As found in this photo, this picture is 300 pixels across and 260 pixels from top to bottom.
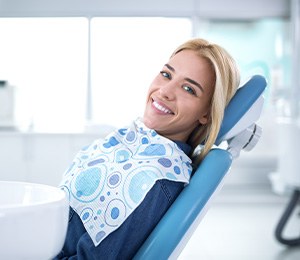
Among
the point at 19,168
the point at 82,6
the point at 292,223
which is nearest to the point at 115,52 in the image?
the point at 82,6

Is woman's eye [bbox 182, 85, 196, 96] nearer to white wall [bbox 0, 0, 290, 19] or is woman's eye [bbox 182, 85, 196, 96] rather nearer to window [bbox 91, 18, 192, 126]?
window [bbox 91, 18, 192, 126]

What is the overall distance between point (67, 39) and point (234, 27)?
1598mm

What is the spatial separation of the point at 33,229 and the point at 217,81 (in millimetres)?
641

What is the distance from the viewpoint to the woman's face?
4.02 feet

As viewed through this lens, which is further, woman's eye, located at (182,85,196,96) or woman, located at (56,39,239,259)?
woman's eye, located at (182,85,196,96)

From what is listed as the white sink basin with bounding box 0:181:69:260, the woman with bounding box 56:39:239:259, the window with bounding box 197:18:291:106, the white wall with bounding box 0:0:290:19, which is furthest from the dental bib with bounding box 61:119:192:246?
the window with bounding box 197:18:291:106

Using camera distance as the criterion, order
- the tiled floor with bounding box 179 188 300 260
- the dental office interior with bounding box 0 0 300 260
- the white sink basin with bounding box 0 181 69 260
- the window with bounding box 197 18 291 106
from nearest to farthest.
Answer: the white sink basin with bounding box 0 181 69 260 → the tiled floor with bounding box 179 188 300 260 → the dental office interior with bounding box 0 0 300 260 → the window with bounding box 197 18 291 106

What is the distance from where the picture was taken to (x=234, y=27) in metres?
4.75

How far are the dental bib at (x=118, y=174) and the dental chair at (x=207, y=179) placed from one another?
62mm

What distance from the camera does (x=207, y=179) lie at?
1.08 metres

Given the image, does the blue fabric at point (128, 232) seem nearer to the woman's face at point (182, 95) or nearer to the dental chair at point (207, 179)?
the dental chair at point (207, 179)

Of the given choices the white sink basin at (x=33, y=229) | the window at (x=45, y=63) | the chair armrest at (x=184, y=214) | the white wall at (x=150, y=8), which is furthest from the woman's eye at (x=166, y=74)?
the white wall at (x=150, y=8)

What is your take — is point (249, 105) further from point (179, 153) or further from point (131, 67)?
point (131, 67)

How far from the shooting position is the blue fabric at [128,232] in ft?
3.36
